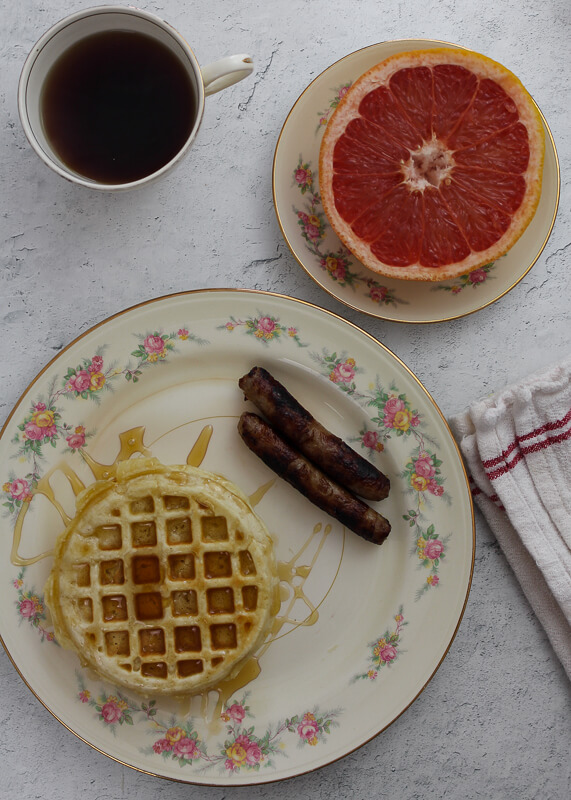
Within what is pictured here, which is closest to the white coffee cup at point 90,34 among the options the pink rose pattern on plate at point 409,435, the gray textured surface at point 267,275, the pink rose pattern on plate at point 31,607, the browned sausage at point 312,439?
the gray textured surface at point 267,275

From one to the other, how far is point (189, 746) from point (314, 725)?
0.42 metres

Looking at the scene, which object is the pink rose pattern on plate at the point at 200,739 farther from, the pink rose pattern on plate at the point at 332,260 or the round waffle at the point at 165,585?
the pink rose pattern on plate at the point at 332,260

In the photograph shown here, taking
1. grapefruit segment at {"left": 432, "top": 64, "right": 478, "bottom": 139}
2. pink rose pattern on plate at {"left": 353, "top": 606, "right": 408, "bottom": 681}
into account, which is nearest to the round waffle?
pink rose pattern on plate at {"left": 353, "top": 606, "right": 408, "bottom": 681}

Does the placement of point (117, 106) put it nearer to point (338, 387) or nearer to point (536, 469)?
point (338, 387)

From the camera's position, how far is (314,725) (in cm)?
213

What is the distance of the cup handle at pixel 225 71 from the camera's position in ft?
5.91

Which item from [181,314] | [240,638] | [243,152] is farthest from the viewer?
[243,152]

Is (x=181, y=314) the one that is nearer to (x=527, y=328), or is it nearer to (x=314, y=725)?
(x=527, y=328)

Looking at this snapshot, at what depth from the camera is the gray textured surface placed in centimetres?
225

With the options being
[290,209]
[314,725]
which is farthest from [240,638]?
[290,209]

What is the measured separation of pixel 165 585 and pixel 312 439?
644 millimetres

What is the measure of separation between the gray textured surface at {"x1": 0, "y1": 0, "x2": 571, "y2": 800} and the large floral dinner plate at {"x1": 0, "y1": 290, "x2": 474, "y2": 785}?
0.20 m

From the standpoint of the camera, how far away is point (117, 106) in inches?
78.4

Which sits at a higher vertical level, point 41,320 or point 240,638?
point 41,320
